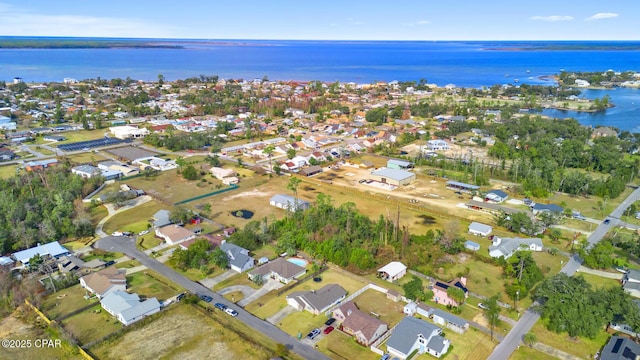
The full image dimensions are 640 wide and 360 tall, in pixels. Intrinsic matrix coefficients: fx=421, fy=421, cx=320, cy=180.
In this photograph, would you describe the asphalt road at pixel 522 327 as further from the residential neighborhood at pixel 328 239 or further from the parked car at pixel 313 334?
the parked car at pixel 313 334

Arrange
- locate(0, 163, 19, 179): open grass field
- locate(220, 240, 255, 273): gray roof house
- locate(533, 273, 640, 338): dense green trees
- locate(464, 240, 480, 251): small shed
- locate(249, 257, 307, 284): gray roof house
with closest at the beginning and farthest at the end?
locate(533, 273, 640, 338): dense green trees, locate(249, 257, 307, 284): gray roof house, locate(220, 240, 255, 273): gray roof house, locate(464, 240, 480, 251): small shed, locate(0, 163, 19, 179): open grass field

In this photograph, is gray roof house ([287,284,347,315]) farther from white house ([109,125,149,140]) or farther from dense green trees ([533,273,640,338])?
white house ([109,125,149,140])

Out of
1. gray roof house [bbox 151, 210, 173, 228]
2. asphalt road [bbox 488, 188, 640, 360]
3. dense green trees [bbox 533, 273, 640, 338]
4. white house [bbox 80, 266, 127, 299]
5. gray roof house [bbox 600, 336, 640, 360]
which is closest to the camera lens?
gray roof house [bbox 600, 336, 640, 360]

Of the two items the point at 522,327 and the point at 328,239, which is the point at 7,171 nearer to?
the point at 328,239

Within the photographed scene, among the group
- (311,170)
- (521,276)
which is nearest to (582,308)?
(521,276)

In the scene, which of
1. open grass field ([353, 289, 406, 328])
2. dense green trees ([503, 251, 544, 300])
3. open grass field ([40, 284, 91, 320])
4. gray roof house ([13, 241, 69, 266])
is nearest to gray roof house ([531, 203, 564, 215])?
→ dense green trees ([503, 251, 544, 300])

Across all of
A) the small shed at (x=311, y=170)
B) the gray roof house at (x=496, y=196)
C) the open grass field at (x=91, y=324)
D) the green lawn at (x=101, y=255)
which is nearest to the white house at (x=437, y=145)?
the small shed at (x=311, y=170)
